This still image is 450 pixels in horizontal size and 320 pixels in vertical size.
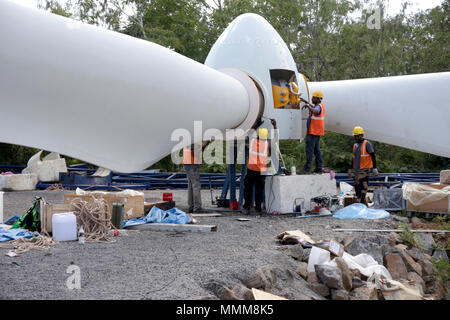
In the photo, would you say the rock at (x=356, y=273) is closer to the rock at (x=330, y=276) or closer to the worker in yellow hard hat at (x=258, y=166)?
the rock at (x=330, y=276)

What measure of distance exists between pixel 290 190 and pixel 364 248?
120 inches

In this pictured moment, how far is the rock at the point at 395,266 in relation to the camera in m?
6.98

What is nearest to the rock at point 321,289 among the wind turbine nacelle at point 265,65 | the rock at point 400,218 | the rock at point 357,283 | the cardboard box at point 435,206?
the rock at point 357,283

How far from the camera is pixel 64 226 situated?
686cm

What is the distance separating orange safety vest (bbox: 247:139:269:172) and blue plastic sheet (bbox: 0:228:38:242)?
169 inches

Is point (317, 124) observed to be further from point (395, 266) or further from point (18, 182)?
point (18, 182)

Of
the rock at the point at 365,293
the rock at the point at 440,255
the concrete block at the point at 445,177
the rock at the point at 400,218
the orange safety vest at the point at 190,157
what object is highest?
the orange safety vest at the point at 190,157

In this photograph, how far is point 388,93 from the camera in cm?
948

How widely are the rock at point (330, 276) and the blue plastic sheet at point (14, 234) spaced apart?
4.07 m

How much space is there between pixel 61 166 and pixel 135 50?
43.1 feet

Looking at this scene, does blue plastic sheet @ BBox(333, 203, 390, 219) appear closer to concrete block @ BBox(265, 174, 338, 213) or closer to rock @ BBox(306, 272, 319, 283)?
concrete block @ BBox(265, 174, 338, 213)

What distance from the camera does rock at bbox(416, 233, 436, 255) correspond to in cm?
857

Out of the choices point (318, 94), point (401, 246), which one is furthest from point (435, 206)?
point (318, 94)

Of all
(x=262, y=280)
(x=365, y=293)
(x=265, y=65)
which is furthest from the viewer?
(x=265, y=65)
